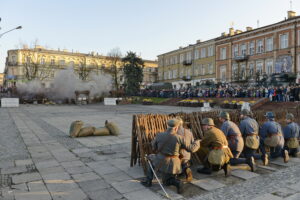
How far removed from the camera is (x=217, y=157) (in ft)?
19.5

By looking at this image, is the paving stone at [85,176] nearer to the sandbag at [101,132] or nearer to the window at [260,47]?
the sandbag at [101,132]

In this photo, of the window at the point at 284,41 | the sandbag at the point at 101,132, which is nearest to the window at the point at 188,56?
the window at the point at 284,41

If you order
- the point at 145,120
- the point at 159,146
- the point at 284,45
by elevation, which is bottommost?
the point at 159,146

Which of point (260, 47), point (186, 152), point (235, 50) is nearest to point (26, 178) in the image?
point (186, 152)

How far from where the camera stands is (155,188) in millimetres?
5434

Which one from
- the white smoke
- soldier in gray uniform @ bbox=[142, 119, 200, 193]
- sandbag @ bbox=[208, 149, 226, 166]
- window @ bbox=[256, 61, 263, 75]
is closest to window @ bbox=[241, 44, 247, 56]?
window @ bbox=[256, 61, 263, 75]

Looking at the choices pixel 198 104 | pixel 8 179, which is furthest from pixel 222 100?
pixel 8 179

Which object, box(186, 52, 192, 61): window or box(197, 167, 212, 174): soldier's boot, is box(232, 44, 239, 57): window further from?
box(197, 167, 212, 174): soldier's boot

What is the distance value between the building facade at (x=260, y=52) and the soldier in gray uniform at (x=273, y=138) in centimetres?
3509

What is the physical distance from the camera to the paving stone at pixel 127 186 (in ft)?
17.4

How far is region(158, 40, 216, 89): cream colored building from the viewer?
56.6 metres

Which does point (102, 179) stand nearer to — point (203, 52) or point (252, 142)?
point (252, 142)

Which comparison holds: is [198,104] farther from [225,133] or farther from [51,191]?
[51,191]

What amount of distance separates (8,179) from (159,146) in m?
3.73
